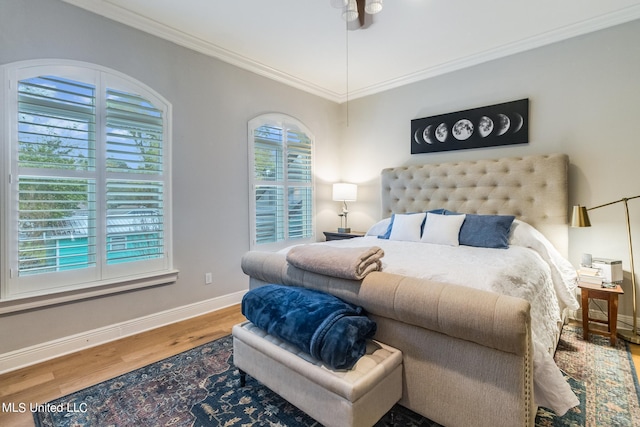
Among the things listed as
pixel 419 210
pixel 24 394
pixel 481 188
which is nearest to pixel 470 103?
pixel 481 188

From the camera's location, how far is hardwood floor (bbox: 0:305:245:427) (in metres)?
1.85

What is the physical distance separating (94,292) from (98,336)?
1.24ft

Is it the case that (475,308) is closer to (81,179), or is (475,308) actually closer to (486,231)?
(486,231)

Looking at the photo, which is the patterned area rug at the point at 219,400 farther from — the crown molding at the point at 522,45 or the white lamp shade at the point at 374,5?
the crown molding at the point at 522,45

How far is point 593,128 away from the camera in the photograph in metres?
2.77

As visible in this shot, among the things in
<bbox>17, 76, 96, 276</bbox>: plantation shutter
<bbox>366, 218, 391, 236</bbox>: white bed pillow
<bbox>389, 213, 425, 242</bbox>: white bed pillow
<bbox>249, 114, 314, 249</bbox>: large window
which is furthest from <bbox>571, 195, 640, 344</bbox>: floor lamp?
<bbox>17, 76, 96, 276</bbox>: plantation shutter

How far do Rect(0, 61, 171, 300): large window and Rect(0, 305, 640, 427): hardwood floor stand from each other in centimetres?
53

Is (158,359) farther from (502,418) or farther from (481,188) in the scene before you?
(481,188)

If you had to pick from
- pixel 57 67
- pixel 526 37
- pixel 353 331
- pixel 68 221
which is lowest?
pixel 353 331

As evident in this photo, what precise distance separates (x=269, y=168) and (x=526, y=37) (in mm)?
3020

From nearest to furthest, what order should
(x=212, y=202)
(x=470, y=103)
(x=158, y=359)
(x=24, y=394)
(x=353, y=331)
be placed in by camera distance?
1. (x=353, y=331)
2. (x=24, y=394)
3. (x=158, y=359)
4. (x=212, y=202)
5. (x=470, y=103)

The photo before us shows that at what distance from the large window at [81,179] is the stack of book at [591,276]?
144 inches

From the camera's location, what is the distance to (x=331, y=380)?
52.9 inches

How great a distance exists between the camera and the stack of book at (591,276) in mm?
2442
